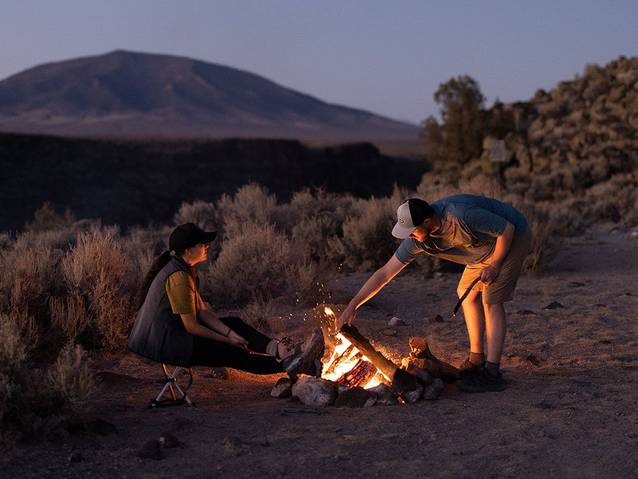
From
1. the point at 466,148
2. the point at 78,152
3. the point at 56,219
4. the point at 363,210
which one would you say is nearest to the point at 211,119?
the point at 78,152

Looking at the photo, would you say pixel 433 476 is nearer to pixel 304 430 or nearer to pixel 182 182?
pixel 304 430

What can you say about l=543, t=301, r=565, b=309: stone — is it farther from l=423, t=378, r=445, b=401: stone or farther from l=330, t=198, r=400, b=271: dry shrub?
l=423, t=378, r=445, b=401: stone

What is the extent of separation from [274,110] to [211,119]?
20.6m

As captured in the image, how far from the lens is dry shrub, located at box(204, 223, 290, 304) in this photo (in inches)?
381

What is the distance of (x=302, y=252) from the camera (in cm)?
1069

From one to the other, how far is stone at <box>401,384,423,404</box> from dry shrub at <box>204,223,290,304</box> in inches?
143

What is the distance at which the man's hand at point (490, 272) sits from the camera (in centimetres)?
580

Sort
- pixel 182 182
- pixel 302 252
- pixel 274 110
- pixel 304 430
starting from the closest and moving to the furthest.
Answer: pixel 304 430, pixel 302 252, pixel 182 182, pixel 274 110

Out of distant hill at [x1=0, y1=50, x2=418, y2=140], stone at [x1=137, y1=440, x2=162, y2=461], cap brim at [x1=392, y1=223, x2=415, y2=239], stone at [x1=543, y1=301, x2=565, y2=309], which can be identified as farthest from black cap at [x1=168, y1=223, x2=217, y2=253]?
distant hill at [x1=0, y1=50, x2=418, y2=140]

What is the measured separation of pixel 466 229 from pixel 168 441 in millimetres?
2389

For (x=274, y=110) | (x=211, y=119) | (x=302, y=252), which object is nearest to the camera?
(x=302, y=252)

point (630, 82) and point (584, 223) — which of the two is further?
point (630, 82)

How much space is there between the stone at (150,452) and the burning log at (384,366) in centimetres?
175

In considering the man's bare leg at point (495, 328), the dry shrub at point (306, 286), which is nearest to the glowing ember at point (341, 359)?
the man's bare leg at point (495, 328)
